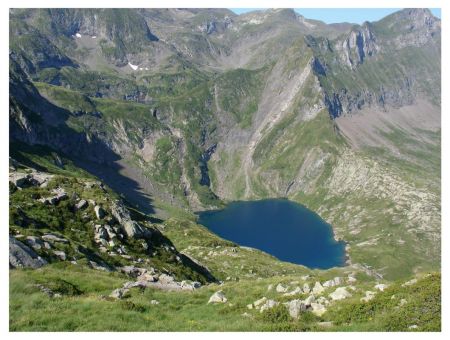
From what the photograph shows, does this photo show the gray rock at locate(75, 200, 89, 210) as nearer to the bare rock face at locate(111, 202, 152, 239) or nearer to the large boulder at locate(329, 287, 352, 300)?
the bare rock face at locate(111, 202, 152, 239)

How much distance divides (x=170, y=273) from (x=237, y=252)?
79.0 metres

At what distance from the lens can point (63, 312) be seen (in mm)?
27172

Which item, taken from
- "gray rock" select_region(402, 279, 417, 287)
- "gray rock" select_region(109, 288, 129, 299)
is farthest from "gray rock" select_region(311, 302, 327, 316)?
"gray rock" select_region(109, 288, 129, 299)

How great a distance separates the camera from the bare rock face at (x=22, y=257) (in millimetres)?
37562

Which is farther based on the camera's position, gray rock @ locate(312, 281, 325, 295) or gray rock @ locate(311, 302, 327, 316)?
gray rock @ locate(312, 281, 325, 295)

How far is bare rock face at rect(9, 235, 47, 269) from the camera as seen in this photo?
37562mm

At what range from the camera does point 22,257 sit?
38.7m

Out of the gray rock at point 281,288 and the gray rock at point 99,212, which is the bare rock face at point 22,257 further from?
the gray rock at point 99,212

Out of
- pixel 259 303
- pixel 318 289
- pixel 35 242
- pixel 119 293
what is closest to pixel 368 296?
pixel 318 289

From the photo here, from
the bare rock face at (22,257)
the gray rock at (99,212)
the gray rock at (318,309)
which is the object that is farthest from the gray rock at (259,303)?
the gray rock at (99,212)

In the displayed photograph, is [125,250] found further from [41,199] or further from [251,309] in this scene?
[251,309]

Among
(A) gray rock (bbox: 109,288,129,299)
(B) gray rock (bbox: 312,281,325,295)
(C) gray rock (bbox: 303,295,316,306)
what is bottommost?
(A) gray rock (bbox: 109,288,129,299)
